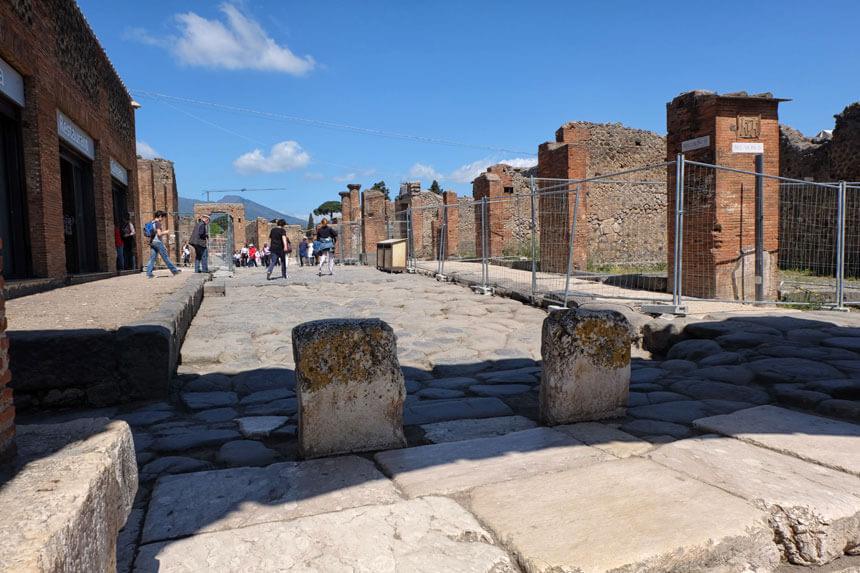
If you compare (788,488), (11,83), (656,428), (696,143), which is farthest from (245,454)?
(696,143)

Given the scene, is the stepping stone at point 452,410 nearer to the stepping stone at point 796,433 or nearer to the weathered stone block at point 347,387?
the weathered stone block at point 347,387

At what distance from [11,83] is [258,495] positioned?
862 cm

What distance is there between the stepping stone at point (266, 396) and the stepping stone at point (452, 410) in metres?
0.94

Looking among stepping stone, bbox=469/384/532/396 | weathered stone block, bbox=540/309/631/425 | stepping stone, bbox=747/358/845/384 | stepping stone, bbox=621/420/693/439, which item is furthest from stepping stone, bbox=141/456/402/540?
stepping stone, bbox=747/358/845/384

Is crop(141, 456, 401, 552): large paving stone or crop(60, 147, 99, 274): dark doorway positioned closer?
crop(141, 456, 401, 552): large paving stone

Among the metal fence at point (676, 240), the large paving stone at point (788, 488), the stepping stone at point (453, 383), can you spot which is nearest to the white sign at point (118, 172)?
the metal fence at point (676, 240)

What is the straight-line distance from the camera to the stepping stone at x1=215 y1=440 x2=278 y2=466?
8.75 feet

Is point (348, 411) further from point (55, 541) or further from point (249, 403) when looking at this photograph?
point (55, 541)

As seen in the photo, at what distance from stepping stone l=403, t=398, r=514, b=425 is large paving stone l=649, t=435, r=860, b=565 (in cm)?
112

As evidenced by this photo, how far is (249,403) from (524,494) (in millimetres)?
2272

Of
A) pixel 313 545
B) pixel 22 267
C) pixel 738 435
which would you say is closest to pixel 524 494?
pixel 313 545

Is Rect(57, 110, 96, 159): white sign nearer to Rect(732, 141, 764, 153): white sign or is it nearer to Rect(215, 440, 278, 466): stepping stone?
Rect(215, 440, 278, 466): stepping stone

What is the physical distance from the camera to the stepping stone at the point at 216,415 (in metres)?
3.41

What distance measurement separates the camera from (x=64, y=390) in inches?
142
